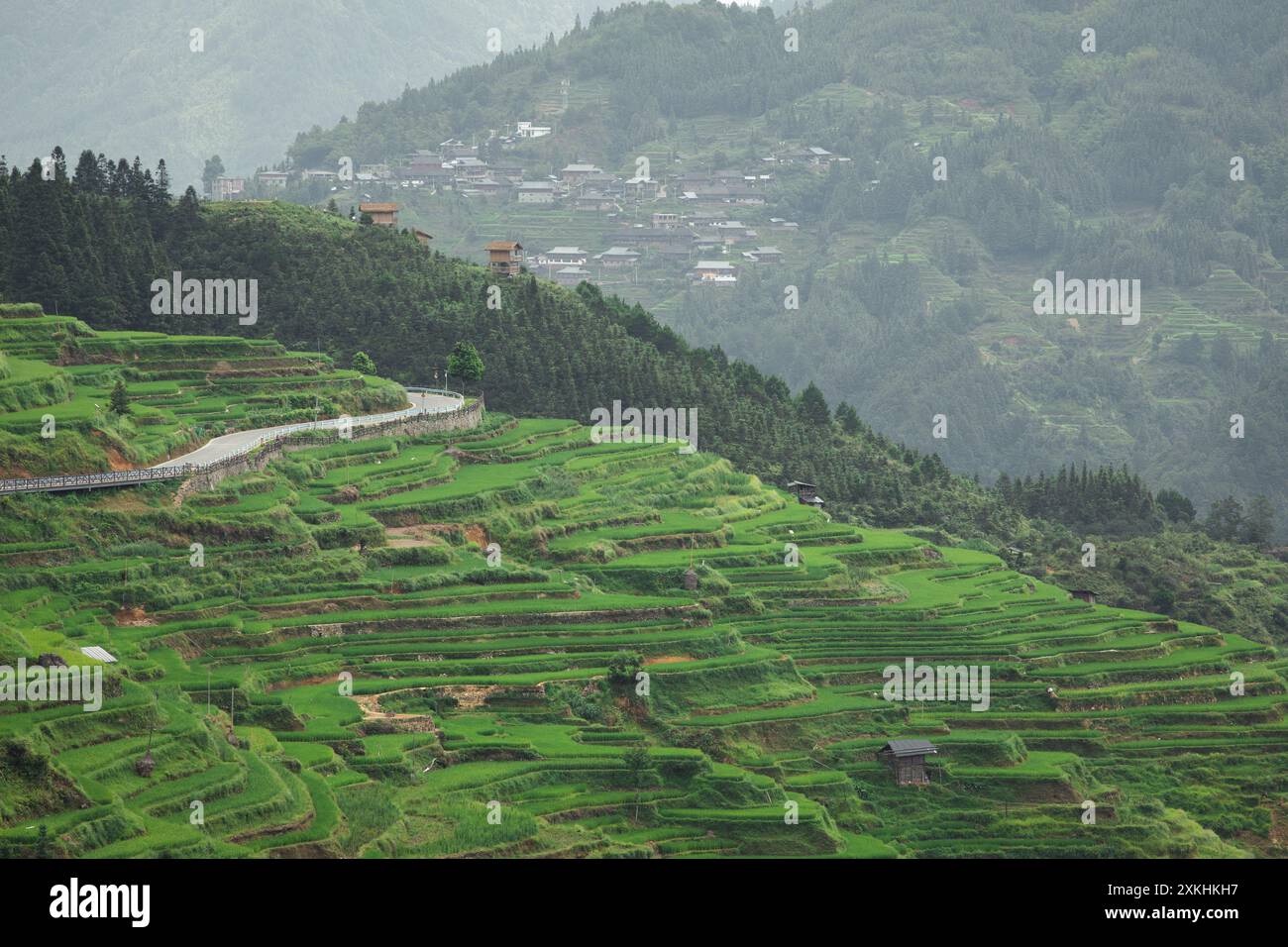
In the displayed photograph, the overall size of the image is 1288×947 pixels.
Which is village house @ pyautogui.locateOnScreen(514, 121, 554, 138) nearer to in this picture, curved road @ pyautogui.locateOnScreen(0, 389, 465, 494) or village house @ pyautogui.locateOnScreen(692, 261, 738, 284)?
village house @ pyautogui.locateOnScreen(692, 261, 738, 284)

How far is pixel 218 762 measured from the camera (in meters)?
36.7

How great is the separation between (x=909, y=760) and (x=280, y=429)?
2126 cm

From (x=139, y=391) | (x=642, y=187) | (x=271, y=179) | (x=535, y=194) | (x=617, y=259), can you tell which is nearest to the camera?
(x=139, y=391)

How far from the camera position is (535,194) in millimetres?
158375

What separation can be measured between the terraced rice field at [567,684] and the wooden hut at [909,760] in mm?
303

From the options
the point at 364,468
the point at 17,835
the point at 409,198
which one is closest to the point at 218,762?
the point at 17,835

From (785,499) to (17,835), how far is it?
129ft

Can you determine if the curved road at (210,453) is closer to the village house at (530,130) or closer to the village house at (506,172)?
the village house at (506,172)

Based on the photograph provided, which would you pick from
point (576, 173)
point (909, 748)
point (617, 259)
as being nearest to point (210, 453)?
point (909, 748)

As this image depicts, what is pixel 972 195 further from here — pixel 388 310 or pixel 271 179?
pixel 388 310

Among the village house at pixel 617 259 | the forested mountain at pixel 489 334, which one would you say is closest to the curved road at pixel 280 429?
the forested mountain at pixel 489 334

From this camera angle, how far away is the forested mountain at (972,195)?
130 meters

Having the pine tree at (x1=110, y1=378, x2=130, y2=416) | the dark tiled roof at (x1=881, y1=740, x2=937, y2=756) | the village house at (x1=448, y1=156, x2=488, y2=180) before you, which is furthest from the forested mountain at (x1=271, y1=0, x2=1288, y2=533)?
the pine tree at (x1=110, y1=378, x2=130, y2=416)

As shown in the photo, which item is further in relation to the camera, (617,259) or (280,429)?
(617,259)
